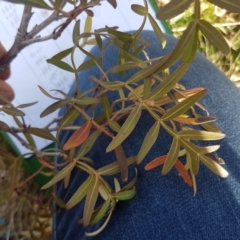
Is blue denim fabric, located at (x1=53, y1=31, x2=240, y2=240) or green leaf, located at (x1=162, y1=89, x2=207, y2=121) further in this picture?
blue denim fabric, located at (x1=53, y1=31, x2=240, y2=240)

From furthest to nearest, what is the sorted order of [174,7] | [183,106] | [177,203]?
[177,203] < [183,106] < [174,7]

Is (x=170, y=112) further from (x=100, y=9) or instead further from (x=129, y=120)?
(x=100, y=9)

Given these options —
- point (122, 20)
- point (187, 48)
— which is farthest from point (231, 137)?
point (122, 20)

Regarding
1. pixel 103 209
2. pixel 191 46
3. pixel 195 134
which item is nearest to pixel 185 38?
pixel 191 46

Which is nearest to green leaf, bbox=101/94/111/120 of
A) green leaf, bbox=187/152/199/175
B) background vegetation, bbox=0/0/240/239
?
background vegetation, bbox=0/0/240/239

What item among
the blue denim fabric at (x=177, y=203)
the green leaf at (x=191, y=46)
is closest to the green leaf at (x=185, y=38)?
the green leaf at (x=191, y=46)

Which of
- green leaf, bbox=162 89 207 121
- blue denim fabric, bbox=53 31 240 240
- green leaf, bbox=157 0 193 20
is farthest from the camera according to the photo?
blue denim fabric, bbox=53 31 240 240

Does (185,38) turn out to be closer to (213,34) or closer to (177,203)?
(213,34)

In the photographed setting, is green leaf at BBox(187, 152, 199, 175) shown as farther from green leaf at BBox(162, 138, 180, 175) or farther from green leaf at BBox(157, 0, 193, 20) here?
green leaf at BBox(157, 0, 193, 20)
